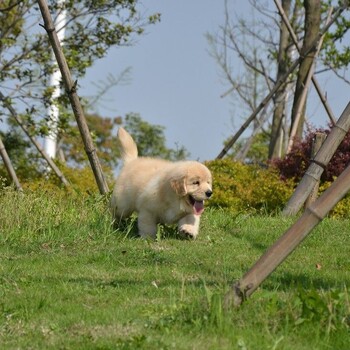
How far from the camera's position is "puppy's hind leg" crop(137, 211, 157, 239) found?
9094 mm

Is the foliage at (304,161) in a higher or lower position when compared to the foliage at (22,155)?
higher

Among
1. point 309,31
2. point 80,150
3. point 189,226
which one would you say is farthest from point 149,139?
point 189,226

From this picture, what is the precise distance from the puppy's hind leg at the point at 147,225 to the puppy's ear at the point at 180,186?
0.49 metres

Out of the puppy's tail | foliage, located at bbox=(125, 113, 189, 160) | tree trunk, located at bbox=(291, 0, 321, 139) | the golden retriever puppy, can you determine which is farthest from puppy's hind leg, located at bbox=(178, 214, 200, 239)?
foliage, located at bbox=(125, 113, 189, 160)

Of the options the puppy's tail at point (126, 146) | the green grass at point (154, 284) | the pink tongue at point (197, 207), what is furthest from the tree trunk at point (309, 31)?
the pink tongue at point (197, 207)

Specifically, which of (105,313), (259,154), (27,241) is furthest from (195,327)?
(259,154)

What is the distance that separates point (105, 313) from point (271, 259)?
1.20 m

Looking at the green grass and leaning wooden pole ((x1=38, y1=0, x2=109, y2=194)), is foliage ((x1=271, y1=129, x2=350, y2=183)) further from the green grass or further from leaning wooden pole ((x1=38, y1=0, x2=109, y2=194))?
leaning wooden pole ((x1=38, y1=0, x2=109, y2=194))

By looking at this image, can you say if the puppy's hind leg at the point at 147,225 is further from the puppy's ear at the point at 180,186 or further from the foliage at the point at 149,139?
the foliage at the point at 149,139

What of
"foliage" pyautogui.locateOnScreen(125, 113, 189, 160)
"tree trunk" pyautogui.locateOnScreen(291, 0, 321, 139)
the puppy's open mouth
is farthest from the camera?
"foliage" pyautogui.locateOnScreen(125, 113, 189, 160)

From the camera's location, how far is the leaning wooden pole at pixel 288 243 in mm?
4949

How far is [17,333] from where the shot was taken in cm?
515

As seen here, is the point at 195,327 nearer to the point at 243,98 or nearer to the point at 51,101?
the point at 51,101

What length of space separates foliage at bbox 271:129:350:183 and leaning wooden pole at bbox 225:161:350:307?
8.22m
